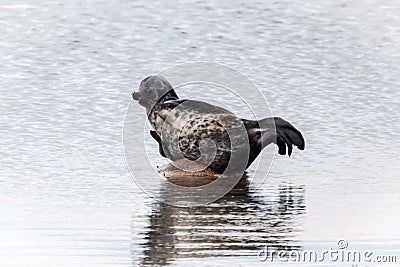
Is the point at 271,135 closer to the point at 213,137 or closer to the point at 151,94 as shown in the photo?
the point at 213,137

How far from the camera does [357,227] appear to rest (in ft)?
26.5

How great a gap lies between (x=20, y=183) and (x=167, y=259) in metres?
2.91

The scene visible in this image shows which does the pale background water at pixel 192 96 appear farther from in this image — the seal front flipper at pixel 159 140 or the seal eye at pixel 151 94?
the seal eye at pixel 151 94

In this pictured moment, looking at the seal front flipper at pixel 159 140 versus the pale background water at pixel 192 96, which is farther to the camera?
the seal front flipper at pixel 159 140

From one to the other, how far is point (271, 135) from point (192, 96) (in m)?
2.72

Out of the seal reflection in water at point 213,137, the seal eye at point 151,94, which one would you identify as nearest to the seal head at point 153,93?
the seal eye at point 151,94

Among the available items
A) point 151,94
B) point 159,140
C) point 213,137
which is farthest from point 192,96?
point 213,137

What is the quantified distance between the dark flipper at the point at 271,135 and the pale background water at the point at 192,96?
0.25 metres

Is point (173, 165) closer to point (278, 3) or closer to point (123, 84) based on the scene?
point (123, 84)

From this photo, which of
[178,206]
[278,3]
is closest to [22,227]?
Answer: [178,206]

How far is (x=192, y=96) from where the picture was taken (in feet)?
42.0

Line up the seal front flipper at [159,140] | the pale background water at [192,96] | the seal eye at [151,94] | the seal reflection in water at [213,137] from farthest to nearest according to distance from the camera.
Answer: the seal eye at [151,94]
the seal front flipper at [159,140]
the seal reflection in water at [213,137]
the pale background water at [192,96]

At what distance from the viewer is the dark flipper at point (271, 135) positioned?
1023 centimetres

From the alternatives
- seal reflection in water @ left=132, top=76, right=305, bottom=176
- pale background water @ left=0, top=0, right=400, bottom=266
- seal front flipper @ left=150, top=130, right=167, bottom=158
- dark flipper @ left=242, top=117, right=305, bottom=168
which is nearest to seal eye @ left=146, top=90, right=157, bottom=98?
seal reflection in water @ left=132, top=76, right=305, bottom=176
